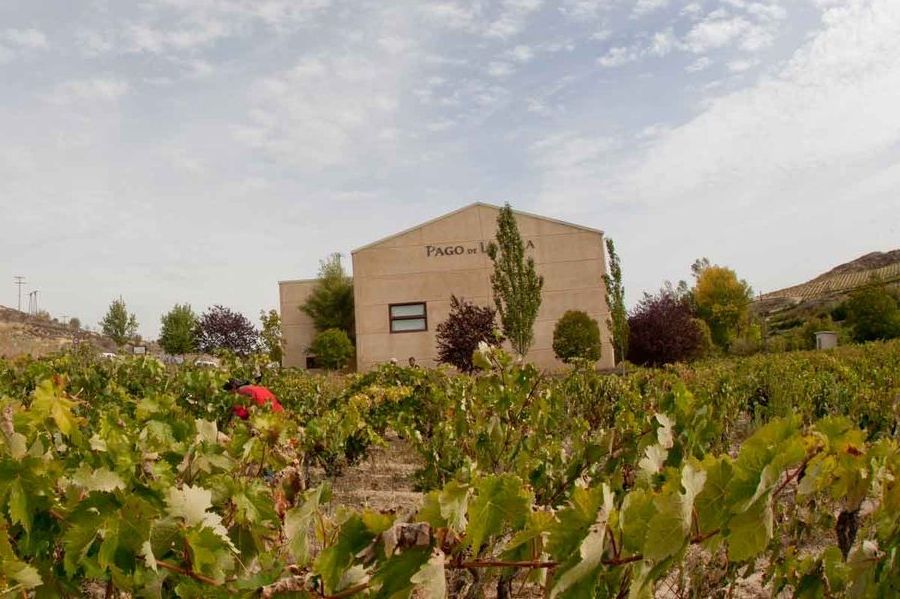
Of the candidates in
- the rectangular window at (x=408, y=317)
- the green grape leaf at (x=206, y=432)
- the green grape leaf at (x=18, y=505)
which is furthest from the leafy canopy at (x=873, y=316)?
the green grape leaf at (x=18, y=505)

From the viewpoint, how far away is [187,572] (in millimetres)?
1707

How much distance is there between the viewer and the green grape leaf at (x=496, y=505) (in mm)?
1394

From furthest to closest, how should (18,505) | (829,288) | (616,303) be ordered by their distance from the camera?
(829,288), (616,303), (18,505)

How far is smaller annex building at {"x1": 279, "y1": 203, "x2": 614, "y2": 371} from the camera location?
32094mm

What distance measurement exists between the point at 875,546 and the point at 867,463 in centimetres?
20

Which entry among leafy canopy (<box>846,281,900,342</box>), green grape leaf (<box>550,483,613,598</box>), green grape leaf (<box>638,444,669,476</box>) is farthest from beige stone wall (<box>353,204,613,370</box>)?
green grape leaf (<box>550,483,613,598</box>)

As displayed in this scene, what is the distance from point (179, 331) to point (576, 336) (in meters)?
23.5

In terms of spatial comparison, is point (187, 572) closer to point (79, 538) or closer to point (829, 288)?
point (79, 538)

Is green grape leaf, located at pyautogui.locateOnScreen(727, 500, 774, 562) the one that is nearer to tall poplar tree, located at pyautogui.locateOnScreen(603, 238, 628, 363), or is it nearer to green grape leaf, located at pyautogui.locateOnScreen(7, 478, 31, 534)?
green grape leaf, located at pyautogui.locateOnScreen(7, 478, 31, 534)

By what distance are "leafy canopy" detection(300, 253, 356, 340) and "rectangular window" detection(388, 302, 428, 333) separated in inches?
120

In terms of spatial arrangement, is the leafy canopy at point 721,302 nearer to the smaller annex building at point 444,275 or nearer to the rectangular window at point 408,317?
the smaller annex building at point 444,275

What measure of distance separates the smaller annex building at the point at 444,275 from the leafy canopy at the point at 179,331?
12.1 metres

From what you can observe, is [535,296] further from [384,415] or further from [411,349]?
[384,415]

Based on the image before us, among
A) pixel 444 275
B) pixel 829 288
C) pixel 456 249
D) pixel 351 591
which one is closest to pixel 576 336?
pixel 444 275
